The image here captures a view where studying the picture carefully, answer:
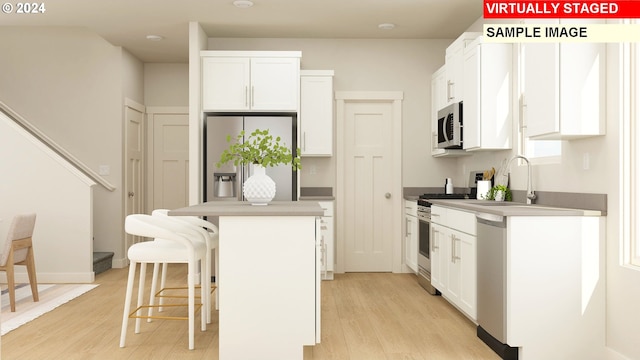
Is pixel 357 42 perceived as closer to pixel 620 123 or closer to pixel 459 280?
pixel 459 280

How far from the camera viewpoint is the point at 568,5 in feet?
11.3

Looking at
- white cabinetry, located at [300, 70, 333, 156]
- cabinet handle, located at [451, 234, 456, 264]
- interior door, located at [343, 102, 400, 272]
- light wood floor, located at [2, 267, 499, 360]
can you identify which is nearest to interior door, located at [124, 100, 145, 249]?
light wood floor, located at [2, 267, 499, 360]

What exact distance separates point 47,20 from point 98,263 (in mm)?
2695

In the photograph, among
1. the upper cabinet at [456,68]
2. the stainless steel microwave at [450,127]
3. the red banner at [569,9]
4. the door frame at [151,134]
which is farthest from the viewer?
→ the door frame at [151,134]

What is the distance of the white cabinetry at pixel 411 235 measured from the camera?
224 inches

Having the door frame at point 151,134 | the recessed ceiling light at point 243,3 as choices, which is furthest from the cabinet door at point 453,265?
the door frame at point 151,134

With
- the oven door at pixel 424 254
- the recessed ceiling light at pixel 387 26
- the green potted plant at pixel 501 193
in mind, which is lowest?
the oven door at pixel 424 254

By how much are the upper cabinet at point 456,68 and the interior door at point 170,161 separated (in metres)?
3.76

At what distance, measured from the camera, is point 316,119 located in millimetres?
6000

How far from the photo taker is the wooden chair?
4391mm

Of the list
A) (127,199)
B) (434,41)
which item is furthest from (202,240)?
(434,41)

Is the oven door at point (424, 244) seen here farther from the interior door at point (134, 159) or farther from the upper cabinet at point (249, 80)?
the interior door at point (134, 159)

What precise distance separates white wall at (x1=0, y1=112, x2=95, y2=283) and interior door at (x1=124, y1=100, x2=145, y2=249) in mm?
1010

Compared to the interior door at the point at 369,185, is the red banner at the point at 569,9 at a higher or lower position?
higher
